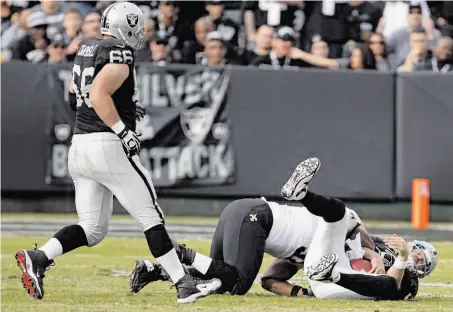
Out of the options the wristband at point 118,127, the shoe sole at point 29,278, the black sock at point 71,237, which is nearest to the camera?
the wristband at point 118,127

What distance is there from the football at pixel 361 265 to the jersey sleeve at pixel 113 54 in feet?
6.41

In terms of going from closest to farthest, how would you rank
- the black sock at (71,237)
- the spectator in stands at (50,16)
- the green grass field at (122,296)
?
the green grass field at (122,296) → the black sock at (71,237) → the spectator in stands at (50,16)

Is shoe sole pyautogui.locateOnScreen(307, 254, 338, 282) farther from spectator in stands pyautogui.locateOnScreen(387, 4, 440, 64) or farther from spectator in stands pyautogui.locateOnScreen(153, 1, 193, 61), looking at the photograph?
spectator in stands pyautogui.locateOnScreen(153, 1, 193, 61)

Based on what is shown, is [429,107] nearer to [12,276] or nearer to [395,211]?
[395,211]

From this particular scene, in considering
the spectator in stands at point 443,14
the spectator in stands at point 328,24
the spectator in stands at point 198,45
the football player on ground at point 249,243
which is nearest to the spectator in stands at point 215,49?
the spectator in stands at point 198,45

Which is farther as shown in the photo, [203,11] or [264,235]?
[203,11]

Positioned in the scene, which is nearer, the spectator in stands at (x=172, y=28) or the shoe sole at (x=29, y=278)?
the shoe sole at (x=29, y=278)

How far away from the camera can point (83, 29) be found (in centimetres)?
1462

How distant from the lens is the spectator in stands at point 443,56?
14461mm

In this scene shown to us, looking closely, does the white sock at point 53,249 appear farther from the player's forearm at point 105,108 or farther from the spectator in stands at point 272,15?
the spectator in stands at point 272,15

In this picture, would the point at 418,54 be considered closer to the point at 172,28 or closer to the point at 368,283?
the point at 172,28

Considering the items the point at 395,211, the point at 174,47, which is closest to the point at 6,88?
the point at 174,47

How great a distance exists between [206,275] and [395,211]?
7928 millimetres

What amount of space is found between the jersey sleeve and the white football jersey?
4.51 ft
